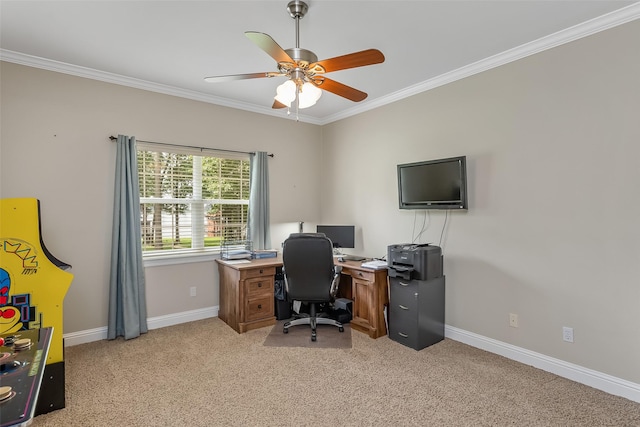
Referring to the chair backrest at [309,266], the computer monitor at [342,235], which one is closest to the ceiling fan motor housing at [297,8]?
the chair backrest at [309,266]

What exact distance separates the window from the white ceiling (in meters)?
0.91

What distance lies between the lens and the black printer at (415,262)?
Answer: 10.3 feet

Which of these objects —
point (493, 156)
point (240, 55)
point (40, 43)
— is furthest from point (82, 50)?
point (493, 156)

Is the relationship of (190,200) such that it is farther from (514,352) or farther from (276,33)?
(514,352)

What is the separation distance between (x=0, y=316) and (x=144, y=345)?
4.16 ft

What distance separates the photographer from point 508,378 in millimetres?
2627

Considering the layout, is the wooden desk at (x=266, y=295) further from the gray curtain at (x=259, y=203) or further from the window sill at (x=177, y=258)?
the gray curtain at (x=259, y=203)

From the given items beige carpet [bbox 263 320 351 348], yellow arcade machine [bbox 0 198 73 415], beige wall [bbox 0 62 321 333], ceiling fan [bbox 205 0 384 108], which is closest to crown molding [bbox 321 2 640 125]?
ceiling fan [bbox 205 0 384 108]

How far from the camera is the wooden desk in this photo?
11.3 feet

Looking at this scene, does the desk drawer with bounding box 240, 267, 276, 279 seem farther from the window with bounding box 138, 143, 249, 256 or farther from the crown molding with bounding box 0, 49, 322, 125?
the crown molding with bounding box 0, 49, 322, 125

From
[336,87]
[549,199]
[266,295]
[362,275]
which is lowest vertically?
[266,295]

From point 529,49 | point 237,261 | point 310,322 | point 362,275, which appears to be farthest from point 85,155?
point 529,49

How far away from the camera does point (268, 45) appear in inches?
71.1

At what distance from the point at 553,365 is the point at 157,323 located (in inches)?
149
